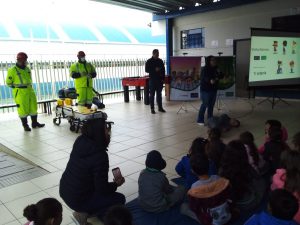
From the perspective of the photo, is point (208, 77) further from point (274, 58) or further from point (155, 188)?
point (155, 188)

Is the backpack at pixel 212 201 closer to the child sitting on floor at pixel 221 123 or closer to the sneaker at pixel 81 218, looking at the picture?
the sneaker at pixel 81 218

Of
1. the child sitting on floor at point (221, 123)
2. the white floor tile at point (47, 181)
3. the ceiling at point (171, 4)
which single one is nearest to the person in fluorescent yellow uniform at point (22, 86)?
the white floor tile at point (47, 181)

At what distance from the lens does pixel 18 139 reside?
17.6 ft

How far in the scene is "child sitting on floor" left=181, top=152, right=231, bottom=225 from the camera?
2156mm

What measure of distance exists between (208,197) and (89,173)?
0.95 m

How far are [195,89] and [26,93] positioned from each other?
4025mm

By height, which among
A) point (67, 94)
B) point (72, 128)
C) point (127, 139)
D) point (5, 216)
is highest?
point (67, 94)

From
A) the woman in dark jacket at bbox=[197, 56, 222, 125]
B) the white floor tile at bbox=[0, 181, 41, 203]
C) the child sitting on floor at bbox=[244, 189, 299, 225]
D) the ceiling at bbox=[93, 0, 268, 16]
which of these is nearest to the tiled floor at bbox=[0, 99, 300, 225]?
the white floor tile at bbox=[0, 181, 41, 203]

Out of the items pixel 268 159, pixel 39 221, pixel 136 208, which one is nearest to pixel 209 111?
pixel 268 159

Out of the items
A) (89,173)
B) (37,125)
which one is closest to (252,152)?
(89,173)

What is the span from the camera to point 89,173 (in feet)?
7.42

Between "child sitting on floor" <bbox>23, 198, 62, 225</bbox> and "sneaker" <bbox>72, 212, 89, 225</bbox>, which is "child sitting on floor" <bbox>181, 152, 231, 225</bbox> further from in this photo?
"child sitting on floor" <bbox>23, 198, 62, 225</bbox>

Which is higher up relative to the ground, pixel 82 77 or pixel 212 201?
pixel 82 77

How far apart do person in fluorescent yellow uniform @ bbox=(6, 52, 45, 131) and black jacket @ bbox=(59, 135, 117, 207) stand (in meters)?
4.05
